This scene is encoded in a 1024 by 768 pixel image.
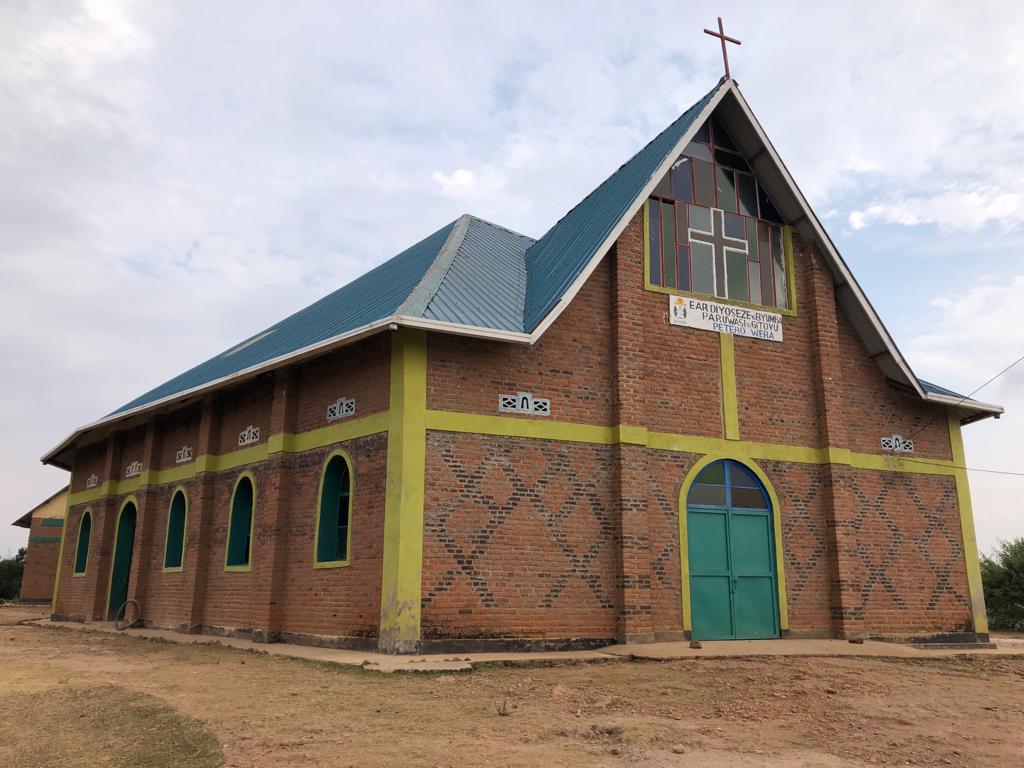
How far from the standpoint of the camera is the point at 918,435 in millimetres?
16391

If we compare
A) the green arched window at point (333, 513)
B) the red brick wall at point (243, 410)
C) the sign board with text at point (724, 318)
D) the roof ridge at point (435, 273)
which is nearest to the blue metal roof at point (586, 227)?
the roof ridge at point (435, 273)

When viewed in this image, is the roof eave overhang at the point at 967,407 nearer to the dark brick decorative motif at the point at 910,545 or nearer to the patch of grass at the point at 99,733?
the dark brick decorative motif at the point at 910,545

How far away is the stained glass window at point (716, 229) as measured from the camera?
48.8ft

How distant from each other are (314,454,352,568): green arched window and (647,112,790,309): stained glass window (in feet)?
19.9

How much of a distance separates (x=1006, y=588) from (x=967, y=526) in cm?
850

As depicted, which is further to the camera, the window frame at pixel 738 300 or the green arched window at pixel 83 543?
the green arched window at pixel 83 543

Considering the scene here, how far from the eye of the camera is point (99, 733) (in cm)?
705

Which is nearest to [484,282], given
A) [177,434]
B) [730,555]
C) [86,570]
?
[730,555]

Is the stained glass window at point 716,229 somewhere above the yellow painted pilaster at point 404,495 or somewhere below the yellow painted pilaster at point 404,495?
above

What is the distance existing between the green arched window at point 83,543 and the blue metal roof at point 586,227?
14.5 m

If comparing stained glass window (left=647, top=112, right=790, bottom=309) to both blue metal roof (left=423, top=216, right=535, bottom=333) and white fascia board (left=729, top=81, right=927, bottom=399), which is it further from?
blue metal roof (left=423, top=216, right=535, bottom=333)

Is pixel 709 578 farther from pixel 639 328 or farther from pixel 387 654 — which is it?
pixel 387 654

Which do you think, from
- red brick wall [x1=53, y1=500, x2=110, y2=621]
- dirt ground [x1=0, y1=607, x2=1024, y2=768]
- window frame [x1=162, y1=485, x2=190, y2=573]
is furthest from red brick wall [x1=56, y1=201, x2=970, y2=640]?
red brick wall [x1=53, y1=500, x2=110, y2=621]

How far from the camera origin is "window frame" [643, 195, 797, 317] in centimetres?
1448
